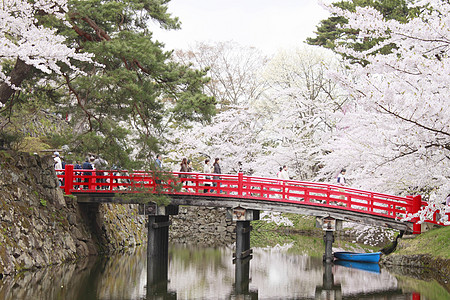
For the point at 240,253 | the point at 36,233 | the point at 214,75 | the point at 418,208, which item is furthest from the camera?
the point at 214,75

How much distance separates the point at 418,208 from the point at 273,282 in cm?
497

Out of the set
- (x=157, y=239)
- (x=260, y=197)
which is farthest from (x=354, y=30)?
(x=157, y=239)

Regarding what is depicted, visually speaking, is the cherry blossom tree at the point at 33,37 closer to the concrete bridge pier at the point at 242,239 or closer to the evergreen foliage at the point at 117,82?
the evergreen foliage at the point at 117,82

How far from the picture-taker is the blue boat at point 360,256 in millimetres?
17062

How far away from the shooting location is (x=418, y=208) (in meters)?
15.5

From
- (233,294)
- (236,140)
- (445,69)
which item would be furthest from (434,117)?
(236,140)

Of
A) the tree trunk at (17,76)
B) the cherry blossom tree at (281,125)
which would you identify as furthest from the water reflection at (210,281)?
the cherry blossom tree at (281,125)

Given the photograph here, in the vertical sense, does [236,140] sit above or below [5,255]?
above

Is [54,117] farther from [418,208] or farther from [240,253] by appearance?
[418,208]

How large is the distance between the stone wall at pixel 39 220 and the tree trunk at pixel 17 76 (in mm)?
1679

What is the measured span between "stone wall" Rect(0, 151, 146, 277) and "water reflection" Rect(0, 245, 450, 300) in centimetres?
52

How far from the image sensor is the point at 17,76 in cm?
1334

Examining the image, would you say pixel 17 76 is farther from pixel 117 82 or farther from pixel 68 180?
pixel 68 180

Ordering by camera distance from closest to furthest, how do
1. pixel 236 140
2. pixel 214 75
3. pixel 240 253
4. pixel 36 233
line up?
1. pixel 36 233
2. pixel 240 253
3. pixel 236 140
4. pixel 214 75
